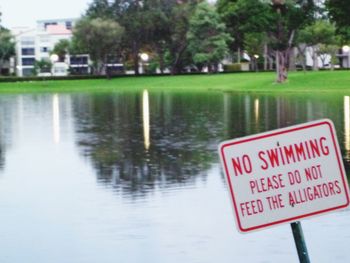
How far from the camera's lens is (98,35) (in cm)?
9206

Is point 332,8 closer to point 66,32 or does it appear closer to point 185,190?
point 185,190

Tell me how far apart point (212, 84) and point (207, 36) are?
63.2ft

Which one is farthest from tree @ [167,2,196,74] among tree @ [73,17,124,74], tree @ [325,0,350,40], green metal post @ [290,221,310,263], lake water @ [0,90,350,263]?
green metal post @ [290,221,310,263]

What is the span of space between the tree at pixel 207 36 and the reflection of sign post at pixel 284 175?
8723cm

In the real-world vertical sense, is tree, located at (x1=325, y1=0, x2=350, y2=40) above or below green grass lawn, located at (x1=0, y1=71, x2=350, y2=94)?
above

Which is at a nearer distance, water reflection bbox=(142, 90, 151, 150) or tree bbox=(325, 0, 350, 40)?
water reflection bbox=(142, 90, 151, 150)

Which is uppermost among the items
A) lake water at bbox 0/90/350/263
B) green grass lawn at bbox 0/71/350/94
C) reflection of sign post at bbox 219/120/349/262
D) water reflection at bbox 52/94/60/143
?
reflection of sign post at bbox 219/120/349/262

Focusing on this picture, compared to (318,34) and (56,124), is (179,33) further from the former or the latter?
(56,124)

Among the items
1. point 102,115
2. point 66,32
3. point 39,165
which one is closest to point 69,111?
point 102,115

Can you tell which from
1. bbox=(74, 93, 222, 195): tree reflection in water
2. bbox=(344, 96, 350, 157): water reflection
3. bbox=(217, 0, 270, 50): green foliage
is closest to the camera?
bbox=(74, 93, 222, 195): tree reflection in water

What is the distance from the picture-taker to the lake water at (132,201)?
10.9 m

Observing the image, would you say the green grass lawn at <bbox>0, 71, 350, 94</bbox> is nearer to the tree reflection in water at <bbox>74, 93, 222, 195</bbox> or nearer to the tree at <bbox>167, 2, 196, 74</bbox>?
the tree at <bbox>167, 2, 196, 74</bbox>

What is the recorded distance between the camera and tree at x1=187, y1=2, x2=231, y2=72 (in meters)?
90.9

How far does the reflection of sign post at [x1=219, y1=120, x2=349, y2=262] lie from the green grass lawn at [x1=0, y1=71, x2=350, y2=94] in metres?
55.0
